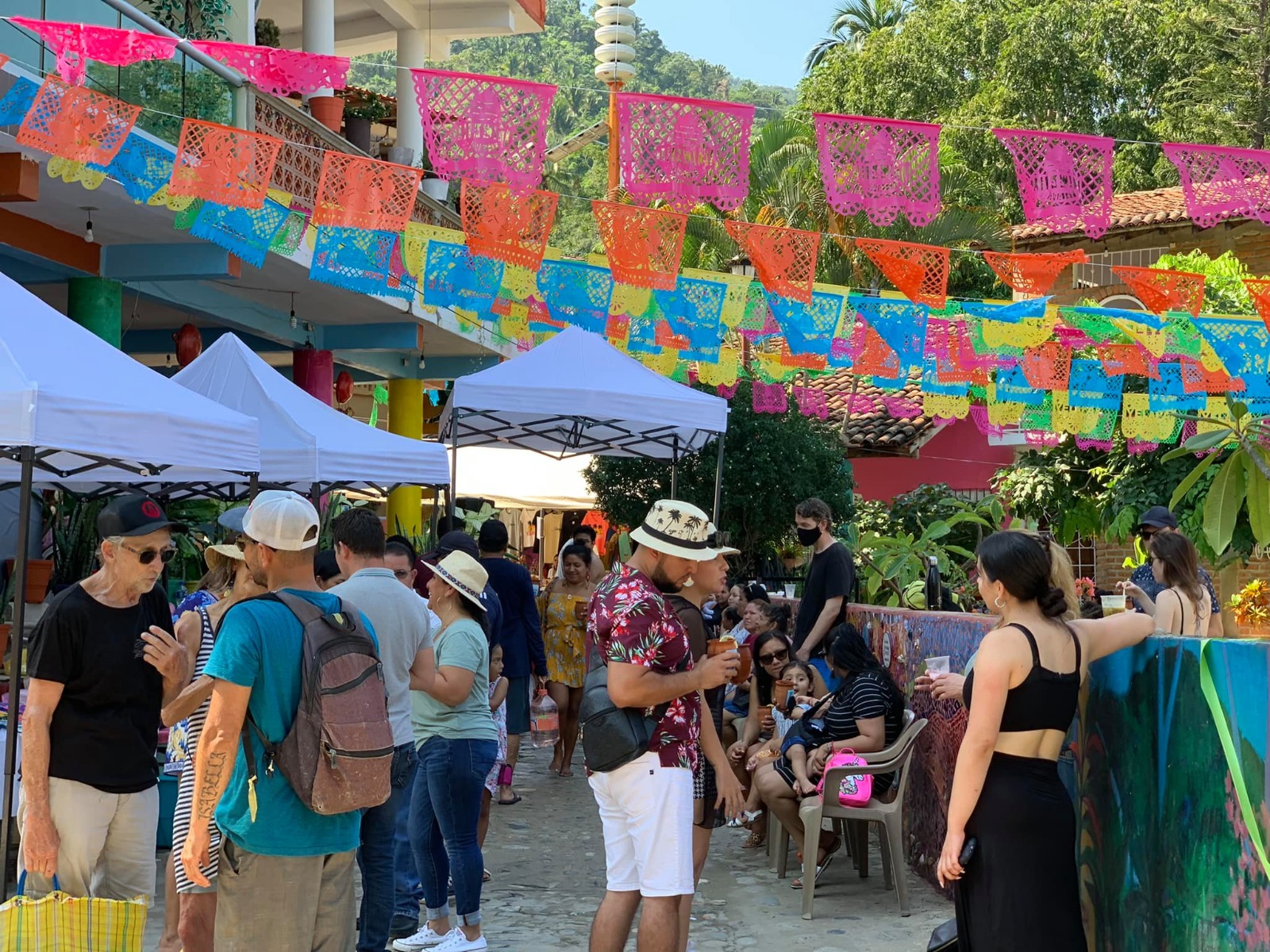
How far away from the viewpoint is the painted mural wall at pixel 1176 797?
359cm

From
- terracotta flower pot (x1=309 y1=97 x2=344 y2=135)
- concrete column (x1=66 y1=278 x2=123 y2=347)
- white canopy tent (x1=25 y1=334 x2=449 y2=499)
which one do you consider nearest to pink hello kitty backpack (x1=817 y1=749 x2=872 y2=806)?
white canopy tent (x1=25 y1=334 x2=449 y2=499)

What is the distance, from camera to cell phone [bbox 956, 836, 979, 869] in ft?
13.5

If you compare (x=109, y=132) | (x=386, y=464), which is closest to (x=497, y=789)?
(x=386, y=464)

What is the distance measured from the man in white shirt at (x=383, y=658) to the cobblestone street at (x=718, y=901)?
0.92m

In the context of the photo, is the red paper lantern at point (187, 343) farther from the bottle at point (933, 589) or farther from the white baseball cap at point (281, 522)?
the white baseball cap at point (281, 522)

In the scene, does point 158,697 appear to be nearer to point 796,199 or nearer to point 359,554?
point 359,554

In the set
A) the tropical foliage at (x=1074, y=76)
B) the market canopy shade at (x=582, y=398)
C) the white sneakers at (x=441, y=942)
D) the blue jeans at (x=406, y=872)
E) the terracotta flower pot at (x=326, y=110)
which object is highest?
the tropical foliage at (x=1074, y=76)

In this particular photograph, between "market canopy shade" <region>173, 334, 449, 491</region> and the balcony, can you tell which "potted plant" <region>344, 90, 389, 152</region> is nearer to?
the balcony

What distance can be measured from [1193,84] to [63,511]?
29554mm

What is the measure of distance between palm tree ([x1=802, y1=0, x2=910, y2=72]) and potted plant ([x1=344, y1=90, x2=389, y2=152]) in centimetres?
2722

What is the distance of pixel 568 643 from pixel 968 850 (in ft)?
23.1

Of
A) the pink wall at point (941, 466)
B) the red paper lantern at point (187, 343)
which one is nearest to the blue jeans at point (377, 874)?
the red paper lantern at point (187, 343)

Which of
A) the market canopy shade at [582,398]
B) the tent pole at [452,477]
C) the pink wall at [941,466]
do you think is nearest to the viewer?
the market canopy shade at [582,398]

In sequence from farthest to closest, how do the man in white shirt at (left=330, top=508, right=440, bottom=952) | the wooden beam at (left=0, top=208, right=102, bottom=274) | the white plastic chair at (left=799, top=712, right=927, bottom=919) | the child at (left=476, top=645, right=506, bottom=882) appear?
the wooden beam at (left=0, top=208, right=102, bottom=274)
the white plastic chair at (left=799, top=712, right=927, bottom=919)
the child at (left=476, top=645, right=506, bottom=882)
the man in white shirt at (left=330, top=508, right=440, bottom=952)
